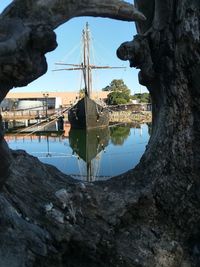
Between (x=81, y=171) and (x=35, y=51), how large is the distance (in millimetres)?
16298

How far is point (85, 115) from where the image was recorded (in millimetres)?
44719

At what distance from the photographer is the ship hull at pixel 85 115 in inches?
1761

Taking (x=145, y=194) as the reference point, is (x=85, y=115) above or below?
below

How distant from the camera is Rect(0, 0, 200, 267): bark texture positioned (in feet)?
12.7

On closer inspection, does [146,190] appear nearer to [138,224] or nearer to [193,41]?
[138,224]

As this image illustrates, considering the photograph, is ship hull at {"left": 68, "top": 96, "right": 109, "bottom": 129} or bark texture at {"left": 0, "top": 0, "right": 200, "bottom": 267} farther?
ship hull at {"left": 68, "top": 96, "right": 109, "bottom": 129}

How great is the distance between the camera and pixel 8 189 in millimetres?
3816

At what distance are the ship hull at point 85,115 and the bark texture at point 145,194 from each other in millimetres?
40220

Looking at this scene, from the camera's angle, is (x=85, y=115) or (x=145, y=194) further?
(x=85, y=115)

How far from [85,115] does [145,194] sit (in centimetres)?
4068

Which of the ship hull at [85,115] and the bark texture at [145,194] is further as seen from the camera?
the ship hull at [85,115]

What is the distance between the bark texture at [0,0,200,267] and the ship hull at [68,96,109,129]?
1583 inches

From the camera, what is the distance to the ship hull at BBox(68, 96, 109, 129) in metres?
44.7

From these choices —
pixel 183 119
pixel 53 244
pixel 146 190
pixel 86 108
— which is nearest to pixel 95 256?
pixel 53 244
